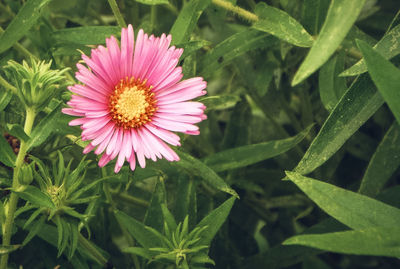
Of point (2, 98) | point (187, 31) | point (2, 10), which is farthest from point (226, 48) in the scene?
point (2, 10)

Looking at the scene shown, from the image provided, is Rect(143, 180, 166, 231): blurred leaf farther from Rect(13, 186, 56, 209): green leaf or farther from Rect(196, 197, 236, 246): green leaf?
Rect(13, 186, 56, 209): green leaf

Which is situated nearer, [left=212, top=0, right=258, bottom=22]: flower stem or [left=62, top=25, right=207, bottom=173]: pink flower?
[left=62, top=25, right=207, bottom=173]: pink flower

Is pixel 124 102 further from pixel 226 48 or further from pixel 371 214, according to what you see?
pixel 371 214

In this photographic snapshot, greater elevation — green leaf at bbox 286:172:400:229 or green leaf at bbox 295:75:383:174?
green leaf at bbox 295:75:383:174

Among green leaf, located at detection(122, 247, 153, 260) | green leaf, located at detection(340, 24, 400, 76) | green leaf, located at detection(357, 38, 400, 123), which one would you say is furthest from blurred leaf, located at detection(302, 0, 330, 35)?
green leaf, located at detection(122, 247, 153, 260)

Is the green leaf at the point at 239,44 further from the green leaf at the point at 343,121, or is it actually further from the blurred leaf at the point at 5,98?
the blurred leaf at the point at 5,98

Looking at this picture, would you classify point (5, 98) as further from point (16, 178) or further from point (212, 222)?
point (212, 222)
